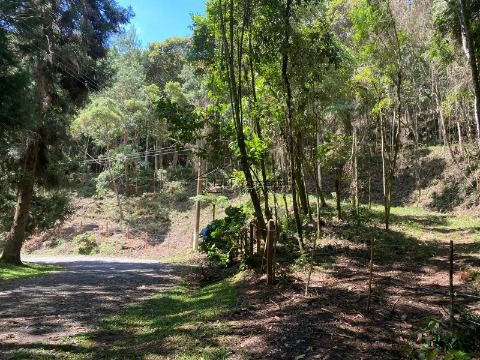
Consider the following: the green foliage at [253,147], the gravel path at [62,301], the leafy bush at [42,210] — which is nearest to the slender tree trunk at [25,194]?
the leafy bush at [42,210]

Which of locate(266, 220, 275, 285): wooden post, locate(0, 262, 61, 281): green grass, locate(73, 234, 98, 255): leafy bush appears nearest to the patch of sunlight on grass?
locate(266, 220, 275, 285): wooden post

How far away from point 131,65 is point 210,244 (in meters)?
33.6

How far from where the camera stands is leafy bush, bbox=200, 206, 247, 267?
1032 centimetres

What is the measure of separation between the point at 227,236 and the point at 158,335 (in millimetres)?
5188

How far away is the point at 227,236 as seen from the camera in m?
10.8

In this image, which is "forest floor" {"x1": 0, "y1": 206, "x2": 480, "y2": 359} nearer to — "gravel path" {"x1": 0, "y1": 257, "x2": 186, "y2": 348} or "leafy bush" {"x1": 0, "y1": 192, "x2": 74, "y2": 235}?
"gravel path" {"x1": 0, "y1": 257, "x2": 186, "y2": 348}

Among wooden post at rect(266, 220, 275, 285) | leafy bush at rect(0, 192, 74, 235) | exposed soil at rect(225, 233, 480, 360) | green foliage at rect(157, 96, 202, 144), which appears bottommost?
exposed soil at rect(225, 233, 480, 360)

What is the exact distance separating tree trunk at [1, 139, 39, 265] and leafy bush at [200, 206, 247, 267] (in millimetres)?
7440

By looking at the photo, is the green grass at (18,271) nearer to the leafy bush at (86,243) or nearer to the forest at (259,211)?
the forest at (259,211)

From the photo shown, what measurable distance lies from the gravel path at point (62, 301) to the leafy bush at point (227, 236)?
142 centimetres

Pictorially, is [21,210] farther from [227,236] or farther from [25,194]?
[227,236]

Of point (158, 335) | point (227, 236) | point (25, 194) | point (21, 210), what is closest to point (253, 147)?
point (227, 236)

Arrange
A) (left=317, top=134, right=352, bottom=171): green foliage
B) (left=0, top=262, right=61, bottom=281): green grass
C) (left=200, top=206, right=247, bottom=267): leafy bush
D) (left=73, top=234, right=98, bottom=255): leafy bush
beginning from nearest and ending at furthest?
1. (left=200, top=206, right=247, bottom=267): leafy bush
2. (left=0, top=262, right=61, bottom=281): green grass
3. (left=317, top=134, right=352, bottom=171): green foliage
4. (left=73, top=234, right=98, bottom=255): leafy bush

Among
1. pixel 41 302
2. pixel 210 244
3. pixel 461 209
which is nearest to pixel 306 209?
pixel 210 244
